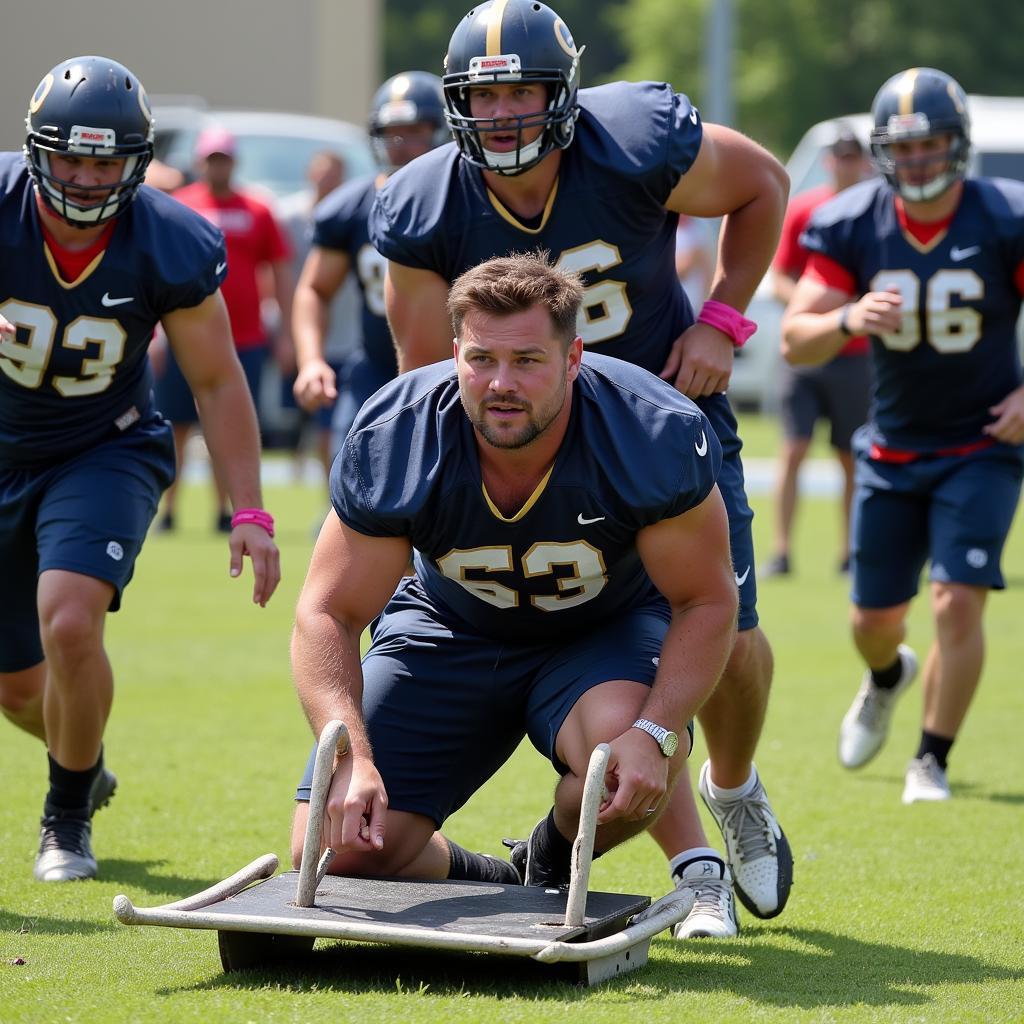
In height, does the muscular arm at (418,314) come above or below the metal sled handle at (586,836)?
above

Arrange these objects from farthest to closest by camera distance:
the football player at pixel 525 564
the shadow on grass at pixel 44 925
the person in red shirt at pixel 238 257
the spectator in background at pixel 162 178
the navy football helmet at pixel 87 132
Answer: the person in red shirt at pixel 238 257 < the spectator in background at pixel 162 178 < the navy football helmet at pixel 87 132 < the shadow on grass at pixel 44 925 < the football player at pixel 525 564

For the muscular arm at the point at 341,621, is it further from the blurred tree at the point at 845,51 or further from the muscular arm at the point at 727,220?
the blurred tree at the point at 845,51

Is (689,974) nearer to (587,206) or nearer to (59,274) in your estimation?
(587,206)

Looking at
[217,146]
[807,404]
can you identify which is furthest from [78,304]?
[217,146]

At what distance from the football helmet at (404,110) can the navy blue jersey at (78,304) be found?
8.41ft

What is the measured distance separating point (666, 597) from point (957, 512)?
217 cm

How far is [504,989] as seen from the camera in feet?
12.4

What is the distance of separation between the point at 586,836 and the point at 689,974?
1.53 ft

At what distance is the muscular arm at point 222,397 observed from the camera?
197 inches

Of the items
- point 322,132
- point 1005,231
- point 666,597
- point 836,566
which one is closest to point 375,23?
point 322,132

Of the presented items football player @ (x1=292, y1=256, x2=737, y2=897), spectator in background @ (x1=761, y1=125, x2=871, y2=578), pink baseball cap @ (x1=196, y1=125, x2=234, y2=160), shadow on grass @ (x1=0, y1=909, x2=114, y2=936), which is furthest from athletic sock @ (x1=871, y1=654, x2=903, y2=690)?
pink baseball cap @ (x1=196, y1=125, x2=234, y2=160)

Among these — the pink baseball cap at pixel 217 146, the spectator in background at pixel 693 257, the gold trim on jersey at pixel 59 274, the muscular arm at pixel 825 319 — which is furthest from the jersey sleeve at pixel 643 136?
the spectator in background at pixel 693 257

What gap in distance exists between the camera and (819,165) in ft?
63.1

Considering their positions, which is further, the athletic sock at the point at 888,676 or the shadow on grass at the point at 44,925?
the athletic sock at the point at 888,676
